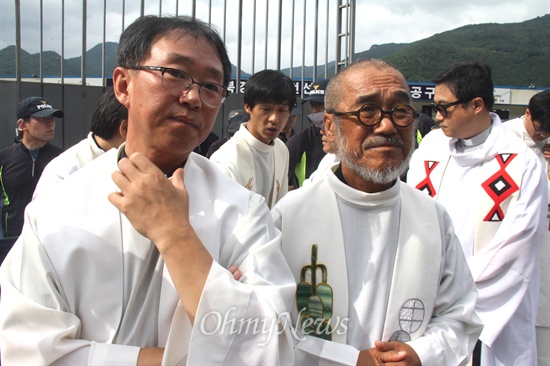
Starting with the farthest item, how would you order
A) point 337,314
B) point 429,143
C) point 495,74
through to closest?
point 495,74 < point 429,143 < point 337,314

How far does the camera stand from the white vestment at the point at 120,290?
1315 mm

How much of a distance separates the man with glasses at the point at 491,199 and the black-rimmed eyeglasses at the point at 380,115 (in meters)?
1.61

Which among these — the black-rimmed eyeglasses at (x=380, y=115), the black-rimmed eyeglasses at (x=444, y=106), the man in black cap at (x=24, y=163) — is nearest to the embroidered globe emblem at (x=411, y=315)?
the black-rimmed eyeglasses at (x=380, y=115)

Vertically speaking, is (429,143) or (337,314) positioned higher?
(429,143)

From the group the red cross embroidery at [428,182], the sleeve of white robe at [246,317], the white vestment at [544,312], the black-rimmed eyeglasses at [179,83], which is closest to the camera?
the sleeve of white robe at [246,317]

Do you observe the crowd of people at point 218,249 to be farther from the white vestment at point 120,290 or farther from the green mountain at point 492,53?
the green mountain at point 492,53

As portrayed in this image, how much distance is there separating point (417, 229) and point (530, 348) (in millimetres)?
2212

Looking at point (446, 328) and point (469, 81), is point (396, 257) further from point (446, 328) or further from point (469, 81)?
point (469, 81)

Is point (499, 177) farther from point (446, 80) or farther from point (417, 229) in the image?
point (417, 229)

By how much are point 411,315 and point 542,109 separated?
3108mm

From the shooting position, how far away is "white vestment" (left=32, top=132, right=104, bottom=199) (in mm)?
3014

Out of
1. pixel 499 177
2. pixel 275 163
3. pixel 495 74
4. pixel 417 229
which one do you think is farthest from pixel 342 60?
pixel 495 74

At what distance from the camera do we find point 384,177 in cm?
187

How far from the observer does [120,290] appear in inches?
55.3
